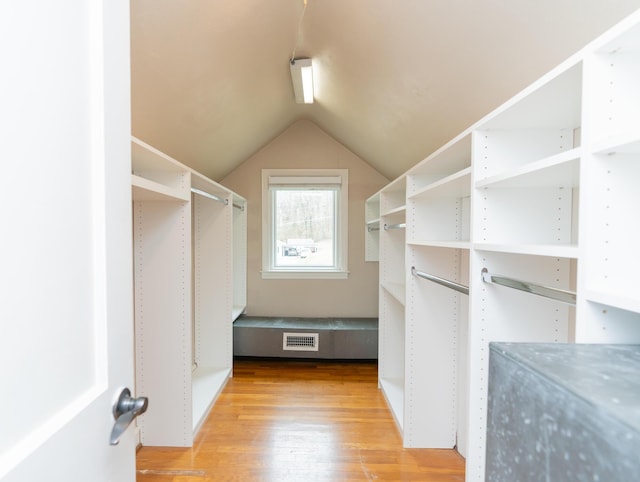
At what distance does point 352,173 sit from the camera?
370cm

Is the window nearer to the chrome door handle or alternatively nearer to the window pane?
the window pane

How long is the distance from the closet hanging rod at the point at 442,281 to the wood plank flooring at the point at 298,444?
1.09 metres

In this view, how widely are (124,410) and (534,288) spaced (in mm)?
1096

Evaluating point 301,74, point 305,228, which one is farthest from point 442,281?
point 305,228

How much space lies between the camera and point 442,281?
5.18 ft

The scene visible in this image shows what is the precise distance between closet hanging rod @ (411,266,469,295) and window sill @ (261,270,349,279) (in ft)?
6.01

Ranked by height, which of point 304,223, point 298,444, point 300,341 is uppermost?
point 304,223

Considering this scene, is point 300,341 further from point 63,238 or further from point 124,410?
point 63,238

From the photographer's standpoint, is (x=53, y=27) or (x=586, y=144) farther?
(x=586, y=144)

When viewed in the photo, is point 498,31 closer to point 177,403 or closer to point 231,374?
point 177,403

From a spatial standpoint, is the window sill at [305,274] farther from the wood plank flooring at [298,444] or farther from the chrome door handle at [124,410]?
the chrome door handle at [124,410]

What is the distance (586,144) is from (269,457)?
2099mm

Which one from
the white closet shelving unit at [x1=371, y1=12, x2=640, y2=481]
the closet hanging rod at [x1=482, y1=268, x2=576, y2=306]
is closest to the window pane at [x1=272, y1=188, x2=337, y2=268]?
the white closet shelving unit at [x1=371, y1=12, x2=640, y2=481]

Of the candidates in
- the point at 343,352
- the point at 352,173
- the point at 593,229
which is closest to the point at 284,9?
the point at 593,229
